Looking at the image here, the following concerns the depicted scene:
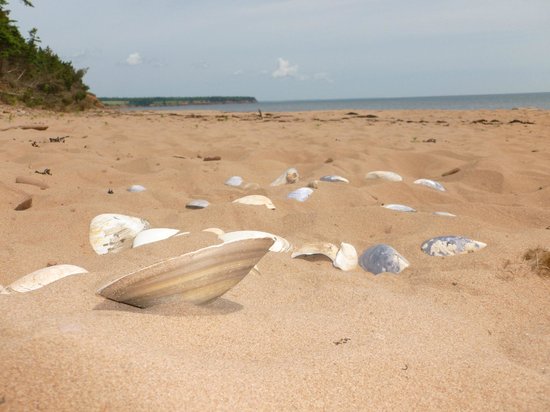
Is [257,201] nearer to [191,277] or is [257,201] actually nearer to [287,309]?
[287,309]

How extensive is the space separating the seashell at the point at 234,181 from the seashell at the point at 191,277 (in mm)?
2709

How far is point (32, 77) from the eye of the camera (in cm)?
1645

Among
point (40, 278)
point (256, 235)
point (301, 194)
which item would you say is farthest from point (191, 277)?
Answer: point (301, 194)

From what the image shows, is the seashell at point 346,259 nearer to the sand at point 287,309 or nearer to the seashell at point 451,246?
the sand at point 287,309

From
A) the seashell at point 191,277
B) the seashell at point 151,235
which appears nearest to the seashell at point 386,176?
the seashell at point 151,235

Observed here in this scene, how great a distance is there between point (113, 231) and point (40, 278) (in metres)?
0.84

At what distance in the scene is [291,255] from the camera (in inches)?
104

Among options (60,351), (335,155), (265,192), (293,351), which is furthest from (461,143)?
(60,351)

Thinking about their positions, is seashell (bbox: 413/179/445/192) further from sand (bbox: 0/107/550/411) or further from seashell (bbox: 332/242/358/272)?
seashell (bbox: 332/242/358/272)

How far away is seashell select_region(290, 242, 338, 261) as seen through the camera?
103 inches

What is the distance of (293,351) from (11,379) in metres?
0.76

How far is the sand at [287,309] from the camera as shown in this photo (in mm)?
1214

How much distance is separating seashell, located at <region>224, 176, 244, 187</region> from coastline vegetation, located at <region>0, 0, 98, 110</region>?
10.7 metres

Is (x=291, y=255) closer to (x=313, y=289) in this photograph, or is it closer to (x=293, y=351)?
(x=313, y=289)
